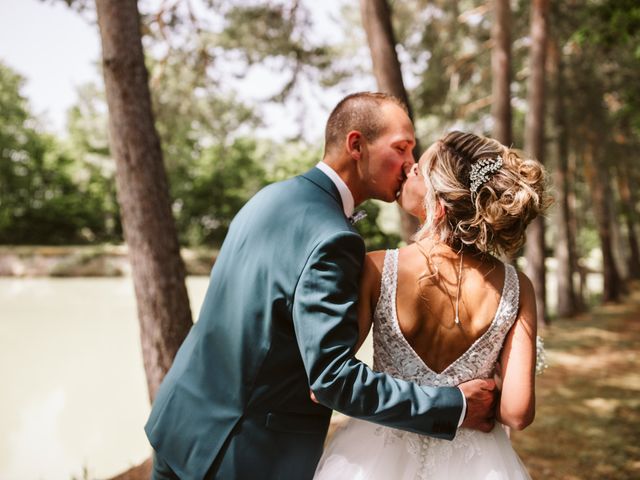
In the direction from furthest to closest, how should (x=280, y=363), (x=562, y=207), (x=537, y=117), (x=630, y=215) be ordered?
(x=630, y=215), (x=562, y=207), (x=537, y=117), (x=280, y=363)

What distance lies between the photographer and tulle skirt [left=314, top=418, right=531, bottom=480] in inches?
86.4

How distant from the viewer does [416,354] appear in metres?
2.14

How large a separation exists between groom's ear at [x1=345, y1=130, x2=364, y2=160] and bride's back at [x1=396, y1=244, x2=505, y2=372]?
1.36 ft

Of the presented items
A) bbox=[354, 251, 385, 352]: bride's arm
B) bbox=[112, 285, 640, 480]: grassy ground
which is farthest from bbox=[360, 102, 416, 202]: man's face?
bbox=[112, 285, 640, 480]: grassy ground

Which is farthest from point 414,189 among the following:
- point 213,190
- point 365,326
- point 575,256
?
point 213,190

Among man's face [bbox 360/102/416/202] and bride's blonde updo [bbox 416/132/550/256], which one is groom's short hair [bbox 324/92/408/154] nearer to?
man's face [bbox 360/102/416/202]

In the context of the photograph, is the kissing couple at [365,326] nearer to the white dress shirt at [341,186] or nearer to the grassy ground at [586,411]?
the white dress shirt at [341,186]

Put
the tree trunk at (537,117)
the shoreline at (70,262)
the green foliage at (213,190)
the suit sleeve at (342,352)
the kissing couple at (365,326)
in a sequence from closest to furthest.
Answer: the suit sleeve at (342,352) → the kissing couple at (365,326) → the tree trunk at (537,117) → the shoreline at (70,262) → the green foliage at (213,190)

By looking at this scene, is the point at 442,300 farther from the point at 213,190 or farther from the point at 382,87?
the point at 213,190

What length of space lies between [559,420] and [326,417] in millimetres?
6032

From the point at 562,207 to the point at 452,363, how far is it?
1506 centimetres

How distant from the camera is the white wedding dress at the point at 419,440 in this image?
2.13 m

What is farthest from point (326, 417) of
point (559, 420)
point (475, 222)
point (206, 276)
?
point (206, 276)

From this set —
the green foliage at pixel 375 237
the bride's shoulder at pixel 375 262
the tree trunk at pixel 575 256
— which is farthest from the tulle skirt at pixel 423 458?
the tree trunk at pixel 575 256
